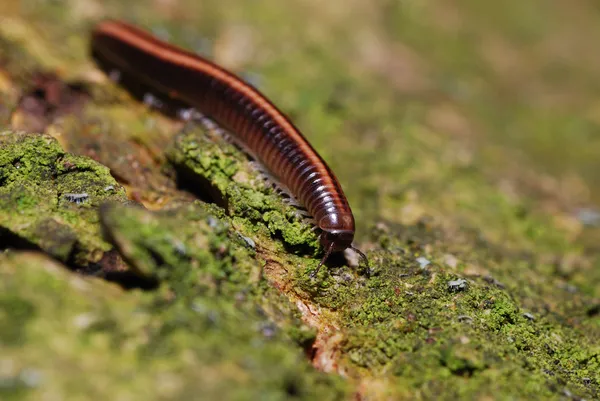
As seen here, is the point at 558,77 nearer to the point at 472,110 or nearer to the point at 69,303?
the point at 472,110

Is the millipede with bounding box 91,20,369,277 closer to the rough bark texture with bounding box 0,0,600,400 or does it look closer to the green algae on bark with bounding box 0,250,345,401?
the rough bark texture with bounding box 0,0,600,400

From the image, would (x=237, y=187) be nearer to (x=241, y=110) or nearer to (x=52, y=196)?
(x=241, y=110)

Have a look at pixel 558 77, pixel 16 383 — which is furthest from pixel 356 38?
pixel 16 383

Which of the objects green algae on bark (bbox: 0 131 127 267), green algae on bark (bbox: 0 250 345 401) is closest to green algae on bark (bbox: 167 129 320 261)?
green algae on bark (bbox: 0 131 127 267)

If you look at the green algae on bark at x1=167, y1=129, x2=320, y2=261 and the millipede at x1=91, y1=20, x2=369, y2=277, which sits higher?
the millipede at x1=91, y1=20, x2=369, y2=277

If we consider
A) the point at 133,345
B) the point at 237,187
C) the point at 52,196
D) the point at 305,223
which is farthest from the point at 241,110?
the point at 133,345
